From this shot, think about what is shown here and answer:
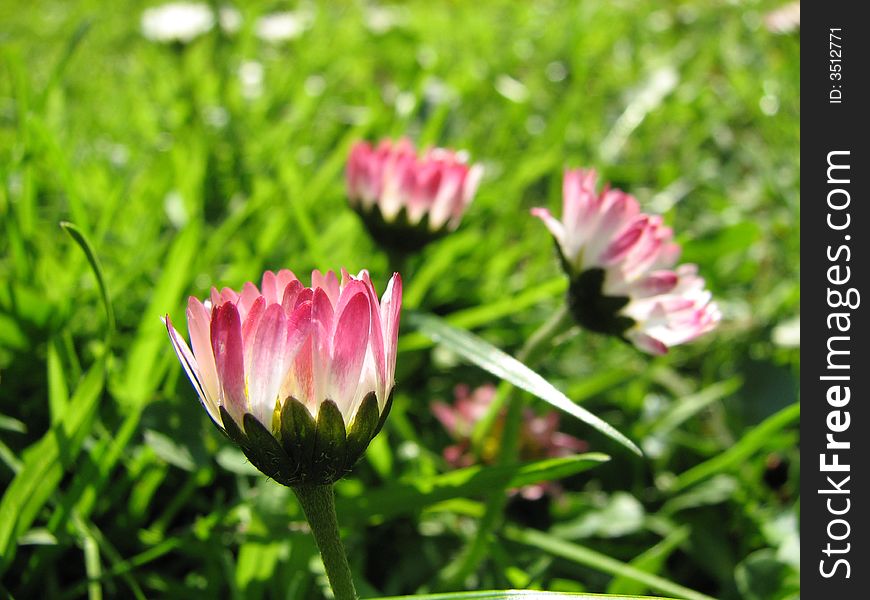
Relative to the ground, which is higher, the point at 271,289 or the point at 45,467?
the point at 271,289

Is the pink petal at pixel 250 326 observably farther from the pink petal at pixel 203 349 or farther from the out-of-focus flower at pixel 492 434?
the out-of-focus flower at pixel 492 434

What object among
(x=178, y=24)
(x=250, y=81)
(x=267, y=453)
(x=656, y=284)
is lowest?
(x=267, y=453)

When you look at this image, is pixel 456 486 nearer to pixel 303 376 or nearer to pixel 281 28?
pixel 303 376

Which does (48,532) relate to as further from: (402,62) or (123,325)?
(402,62)

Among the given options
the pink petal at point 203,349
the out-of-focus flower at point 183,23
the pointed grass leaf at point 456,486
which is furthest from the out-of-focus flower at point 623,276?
the out-of-focus flower at point 183,23

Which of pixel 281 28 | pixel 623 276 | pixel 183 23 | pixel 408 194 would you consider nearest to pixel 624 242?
Answer: pixel 623 276

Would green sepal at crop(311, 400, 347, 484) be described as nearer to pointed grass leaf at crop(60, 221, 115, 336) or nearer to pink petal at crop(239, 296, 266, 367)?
pink petal at crop(239, 296, 266, 367)
